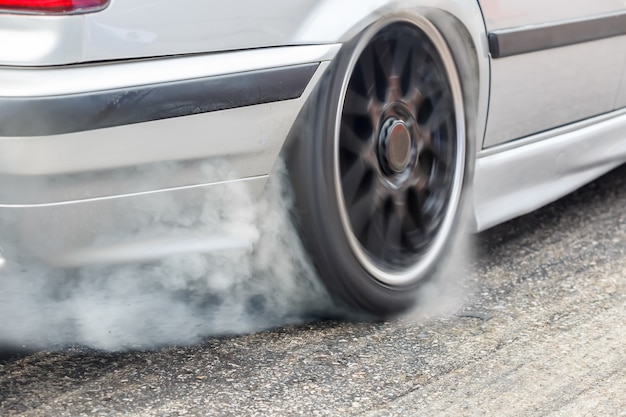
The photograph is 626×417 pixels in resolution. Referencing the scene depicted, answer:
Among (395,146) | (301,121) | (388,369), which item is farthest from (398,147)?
(388,369)

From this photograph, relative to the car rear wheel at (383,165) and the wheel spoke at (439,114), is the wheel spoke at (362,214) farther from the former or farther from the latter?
the wheel spoke at (439,114)

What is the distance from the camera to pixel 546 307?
8.92ft

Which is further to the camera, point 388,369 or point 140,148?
point 388,369

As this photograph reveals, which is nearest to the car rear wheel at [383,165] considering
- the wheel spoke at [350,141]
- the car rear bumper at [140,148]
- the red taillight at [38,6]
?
the wheel spoke at [350,141]

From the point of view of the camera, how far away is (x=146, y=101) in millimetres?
2098

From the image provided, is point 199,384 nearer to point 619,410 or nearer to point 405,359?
point 405,359

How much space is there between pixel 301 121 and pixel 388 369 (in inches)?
23.0

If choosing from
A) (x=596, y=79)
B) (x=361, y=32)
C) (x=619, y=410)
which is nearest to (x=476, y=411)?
(x=619, y=410)

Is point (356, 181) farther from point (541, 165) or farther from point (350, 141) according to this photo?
point (541, 165)

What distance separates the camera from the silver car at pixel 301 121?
6.70ft

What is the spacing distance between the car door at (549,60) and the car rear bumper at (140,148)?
71 cm

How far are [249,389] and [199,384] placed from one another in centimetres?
11

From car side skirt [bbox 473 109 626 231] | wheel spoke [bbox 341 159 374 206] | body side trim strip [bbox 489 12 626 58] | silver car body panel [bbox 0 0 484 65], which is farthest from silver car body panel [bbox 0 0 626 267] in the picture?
car side skirt [bbox 473 109 626 231]

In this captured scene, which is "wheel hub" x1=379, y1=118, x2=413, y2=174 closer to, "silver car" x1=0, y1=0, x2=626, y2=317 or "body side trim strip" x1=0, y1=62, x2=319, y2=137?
"silver car" x1=0, y1=0, x2=626, y2=317
